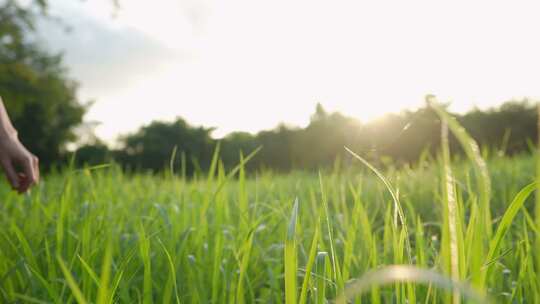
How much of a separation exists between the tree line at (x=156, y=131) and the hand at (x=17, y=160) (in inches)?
299

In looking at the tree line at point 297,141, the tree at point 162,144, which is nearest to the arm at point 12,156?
the tree line at point 297,141

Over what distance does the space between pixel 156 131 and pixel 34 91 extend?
14318 mm

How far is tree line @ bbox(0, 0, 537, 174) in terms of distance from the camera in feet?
42.6

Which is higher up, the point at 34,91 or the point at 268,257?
the point at 34,91

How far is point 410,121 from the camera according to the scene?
89 cm

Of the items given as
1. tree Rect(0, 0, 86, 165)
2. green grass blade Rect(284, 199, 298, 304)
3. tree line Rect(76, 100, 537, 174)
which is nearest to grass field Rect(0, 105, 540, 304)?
green grass blade Rect(284, 199, 298, 304)

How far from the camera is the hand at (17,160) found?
1724 mm

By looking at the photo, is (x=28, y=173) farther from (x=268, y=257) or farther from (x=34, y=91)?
(x=34, y=91)

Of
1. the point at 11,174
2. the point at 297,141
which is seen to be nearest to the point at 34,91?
the point at 297,141

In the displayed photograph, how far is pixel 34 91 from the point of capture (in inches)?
554

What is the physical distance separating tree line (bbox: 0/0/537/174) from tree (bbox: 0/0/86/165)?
2 cm

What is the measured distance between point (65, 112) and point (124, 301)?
71.7 ft

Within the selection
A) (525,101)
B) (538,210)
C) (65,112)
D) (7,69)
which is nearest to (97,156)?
(65,112)

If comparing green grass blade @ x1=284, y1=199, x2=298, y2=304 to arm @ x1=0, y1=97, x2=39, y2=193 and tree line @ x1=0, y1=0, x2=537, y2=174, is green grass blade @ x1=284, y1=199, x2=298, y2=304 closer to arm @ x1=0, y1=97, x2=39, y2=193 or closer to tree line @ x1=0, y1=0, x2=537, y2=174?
arm @ x1=0, y1=97, x2=39, y2=193
